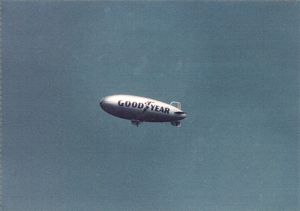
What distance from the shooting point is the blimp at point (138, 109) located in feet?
336

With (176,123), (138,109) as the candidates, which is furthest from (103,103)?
(176,123)

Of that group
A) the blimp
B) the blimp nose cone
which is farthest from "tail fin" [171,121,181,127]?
the blimp nose cone

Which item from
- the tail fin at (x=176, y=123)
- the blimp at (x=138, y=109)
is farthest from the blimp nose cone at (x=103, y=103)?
the tail fin at (x=176, y=123)

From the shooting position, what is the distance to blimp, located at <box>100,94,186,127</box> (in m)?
102

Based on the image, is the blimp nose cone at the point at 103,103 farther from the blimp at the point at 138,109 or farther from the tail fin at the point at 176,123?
the tail fin at the point at 176,123

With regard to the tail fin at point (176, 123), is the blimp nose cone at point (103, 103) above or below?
above

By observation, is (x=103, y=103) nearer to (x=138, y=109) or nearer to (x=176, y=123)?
(x=138, y=109)

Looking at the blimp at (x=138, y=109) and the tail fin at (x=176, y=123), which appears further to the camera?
the tail fin at (x=176, y=123)

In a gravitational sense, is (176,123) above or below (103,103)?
below

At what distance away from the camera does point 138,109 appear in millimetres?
102375

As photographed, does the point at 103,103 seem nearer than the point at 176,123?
Yes

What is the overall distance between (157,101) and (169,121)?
14.0ft

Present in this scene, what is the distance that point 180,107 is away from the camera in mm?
108875

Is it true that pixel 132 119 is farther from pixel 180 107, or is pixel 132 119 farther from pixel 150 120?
pixel 180 107
